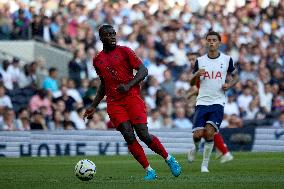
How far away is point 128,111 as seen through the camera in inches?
605

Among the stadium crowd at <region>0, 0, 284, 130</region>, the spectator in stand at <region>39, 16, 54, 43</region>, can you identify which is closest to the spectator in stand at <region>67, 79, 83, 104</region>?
the stadium crowd at <region>0, 0, 284, 130</region>

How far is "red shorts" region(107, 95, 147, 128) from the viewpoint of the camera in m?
15.3

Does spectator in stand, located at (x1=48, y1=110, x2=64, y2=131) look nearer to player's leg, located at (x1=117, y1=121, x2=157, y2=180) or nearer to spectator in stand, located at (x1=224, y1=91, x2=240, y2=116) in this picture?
spectator in stand, located at (x1=224, y1=91, x2=240, y2=116)

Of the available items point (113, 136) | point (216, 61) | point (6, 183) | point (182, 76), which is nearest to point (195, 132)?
point (216, 61)

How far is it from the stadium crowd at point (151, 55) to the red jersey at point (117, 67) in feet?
39.6

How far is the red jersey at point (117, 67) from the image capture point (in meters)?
15.4

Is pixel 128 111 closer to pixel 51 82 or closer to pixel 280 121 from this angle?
pixel 280 121

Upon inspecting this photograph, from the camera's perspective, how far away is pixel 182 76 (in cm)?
3122

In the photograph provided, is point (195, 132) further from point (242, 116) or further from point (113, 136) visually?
point (242, 116)

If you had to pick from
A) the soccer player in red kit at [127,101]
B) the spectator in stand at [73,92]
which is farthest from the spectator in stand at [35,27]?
the soccer player in red kit at [127,101]

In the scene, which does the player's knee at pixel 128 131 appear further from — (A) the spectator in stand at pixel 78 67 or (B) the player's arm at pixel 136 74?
(A) the spectator in stand at pixel 78 67

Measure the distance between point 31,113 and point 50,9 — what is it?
6.05 m

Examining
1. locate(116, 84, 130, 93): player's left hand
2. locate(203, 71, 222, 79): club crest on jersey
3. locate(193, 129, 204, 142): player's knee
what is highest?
locate(203, 71, 222, 79): club crest on jersey

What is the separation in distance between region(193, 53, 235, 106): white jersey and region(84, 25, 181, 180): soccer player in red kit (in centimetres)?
295
